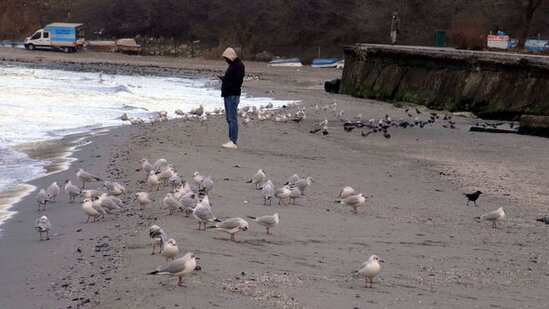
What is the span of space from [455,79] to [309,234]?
21259mm

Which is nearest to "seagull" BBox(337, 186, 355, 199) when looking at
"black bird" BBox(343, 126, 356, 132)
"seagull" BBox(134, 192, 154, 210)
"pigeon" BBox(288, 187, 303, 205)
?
"pigeon" BBox(288, 187, 303, 205)

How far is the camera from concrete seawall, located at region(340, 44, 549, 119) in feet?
84.3

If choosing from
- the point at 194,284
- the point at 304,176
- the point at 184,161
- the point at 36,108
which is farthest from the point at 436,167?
the point at 36,108

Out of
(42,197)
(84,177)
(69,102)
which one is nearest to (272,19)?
(69,102)

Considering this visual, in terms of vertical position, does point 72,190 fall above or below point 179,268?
below

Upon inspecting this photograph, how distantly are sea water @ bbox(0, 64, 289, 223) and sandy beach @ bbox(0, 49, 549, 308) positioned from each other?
3.35 ft

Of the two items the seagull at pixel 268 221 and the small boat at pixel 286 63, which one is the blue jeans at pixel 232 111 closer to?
the seagull at pixel 268 221

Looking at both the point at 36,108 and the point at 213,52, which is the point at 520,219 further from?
the point at 213,52

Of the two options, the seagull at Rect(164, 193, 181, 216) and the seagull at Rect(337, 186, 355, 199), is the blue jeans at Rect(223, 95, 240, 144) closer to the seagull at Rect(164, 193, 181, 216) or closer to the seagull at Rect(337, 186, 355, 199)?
the seagull at Rect(337, 186, 355, 199)

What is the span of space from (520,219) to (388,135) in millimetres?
9602

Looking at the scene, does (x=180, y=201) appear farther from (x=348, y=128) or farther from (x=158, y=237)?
(x=348, y=128)

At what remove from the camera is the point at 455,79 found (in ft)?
97.1

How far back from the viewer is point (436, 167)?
1566 cm

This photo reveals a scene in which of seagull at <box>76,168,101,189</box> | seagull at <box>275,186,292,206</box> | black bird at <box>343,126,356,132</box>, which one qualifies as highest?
seagull at <box>275,186,292,206</box>
